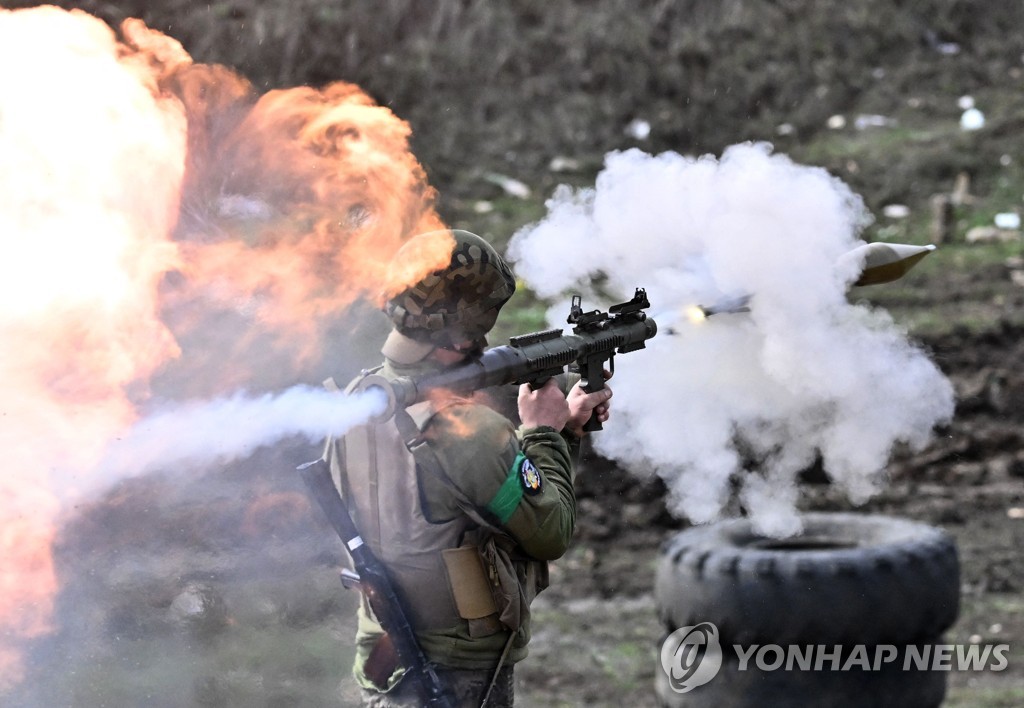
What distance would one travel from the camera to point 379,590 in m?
3.66

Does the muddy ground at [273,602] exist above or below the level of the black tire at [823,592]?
below

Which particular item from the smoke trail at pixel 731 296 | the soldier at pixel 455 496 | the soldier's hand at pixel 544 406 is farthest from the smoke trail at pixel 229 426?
the smoke trail at pixel 731 296

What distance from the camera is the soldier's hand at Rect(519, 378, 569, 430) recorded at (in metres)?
3.93

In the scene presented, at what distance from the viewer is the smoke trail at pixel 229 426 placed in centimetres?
358

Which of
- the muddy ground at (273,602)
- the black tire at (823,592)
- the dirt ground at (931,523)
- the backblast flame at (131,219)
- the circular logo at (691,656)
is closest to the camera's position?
the backblast flame at (131,219)

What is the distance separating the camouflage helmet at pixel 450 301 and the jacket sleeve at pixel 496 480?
0.81ft

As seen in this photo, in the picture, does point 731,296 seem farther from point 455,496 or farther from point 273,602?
point 273,602

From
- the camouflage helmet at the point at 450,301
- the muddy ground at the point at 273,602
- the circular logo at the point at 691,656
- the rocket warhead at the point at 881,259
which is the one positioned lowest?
the muddy ground at the point at 273,602

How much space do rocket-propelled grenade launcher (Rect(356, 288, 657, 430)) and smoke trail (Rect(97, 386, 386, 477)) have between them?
0.55 feet

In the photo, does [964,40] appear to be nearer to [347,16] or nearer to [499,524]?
[347,16]

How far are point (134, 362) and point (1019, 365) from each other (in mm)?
7353

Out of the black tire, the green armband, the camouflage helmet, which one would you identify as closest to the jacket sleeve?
the green armband

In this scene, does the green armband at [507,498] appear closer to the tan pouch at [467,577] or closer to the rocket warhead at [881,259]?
the tan pouch at [467,577]

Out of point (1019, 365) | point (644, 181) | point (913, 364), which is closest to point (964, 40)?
point (1019, 365)
